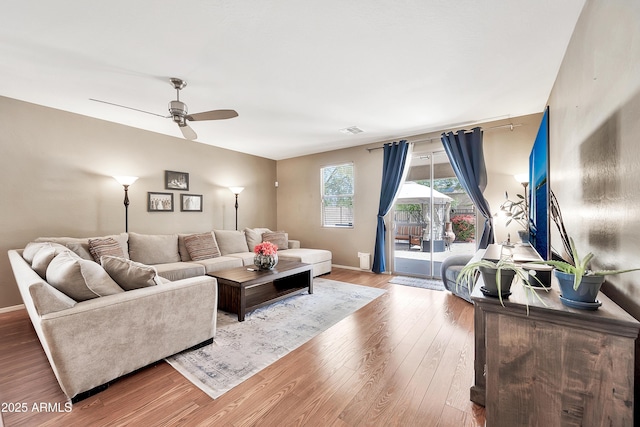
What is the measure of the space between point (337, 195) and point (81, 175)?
433cm

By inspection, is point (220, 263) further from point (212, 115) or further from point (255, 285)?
point (212, 115)

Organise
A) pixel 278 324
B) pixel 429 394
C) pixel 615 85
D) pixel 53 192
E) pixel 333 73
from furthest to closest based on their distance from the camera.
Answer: pixel 53 192
pixel 278 324
pixel 333 73
pixel 429 394
pixel 615 85

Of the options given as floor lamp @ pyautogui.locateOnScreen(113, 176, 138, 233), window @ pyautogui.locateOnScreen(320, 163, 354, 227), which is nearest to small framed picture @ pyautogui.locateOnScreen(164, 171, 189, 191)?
floor lamp @ pyautogui.locateOnScreen(113, 176, 138, 233)

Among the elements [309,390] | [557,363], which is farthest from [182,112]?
[557,363]

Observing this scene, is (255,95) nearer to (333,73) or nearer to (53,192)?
(333,73)

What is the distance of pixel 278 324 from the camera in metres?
2.82

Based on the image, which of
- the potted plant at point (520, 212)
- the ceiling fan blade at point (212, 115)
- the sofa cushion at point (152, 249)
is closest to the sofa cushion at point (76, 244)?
the sofa cushion at point (152, 249)

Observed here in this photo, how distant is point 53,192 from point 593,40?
5607mm

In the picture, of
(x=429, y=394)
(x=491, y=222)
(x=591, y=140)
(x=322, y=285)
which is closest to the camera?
(x=591, y=140)

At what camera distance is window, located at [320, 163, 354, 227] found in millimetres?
5605

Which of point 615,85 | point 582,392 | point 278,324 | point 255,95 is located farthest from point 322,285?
point 615,85

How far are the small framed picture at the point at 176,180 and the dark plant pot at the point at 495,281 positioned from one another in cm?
494

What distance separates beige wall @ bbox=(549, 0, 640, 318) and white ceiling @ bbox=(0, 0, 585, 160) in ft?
1.78

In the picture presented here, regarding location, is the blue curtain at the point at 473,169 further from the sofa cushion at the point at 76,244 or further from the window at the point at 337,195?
the sofa cushion at the point at 76,244
